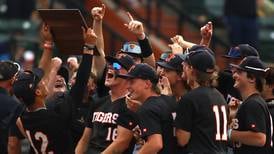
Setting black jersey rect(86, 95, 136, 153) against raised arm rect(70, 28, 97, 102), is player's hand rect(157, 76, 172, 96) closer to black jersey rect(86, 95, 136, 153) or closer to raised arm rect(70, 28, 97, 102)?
black jersey rect(86, 95, 136, 153)

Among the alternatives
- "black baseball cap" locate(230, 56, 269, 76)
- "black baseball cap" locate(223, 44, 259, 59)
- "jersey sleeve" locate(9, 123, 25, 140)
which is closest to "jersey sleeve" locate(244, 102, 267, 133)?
"black baseball cap" locate(230, 56, 269, 76)

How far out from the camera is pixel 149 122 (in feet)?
23.0

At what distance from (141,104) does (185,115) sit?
0.36m

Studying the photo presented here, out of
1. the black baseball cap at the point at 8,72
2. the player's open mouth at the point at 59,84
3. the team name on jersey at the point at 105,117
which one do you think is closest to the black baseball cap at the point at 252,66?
the team name on jersey at the point at 105,117

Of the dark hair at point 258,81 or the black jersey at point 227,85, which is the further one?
the black jersey at point 227,85

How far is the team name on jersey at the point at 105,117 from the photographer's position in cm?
770

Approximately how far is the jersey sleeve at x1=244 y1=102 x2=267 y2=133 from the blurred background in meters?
6.31

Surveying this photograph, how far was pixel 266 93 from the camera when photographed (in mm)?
8102

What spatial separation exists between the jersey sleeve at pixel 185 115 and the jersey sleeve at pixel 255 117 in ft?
1.99

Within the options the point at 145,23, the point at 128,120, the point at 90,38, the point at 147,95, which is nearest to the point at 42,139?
the point at 128,120

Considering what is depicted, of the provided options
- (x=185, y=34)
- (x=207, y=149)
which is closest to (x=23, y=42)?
(x=185, y=34)

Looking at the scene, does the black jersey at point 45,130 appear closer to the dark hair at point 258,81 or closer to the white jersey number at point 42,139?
the white jersey number at point 42,139

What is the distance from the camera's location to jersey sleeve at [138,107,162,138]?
6.99 metres

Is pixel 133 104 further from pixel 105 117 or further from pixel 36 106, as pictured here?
pixel 36 106
